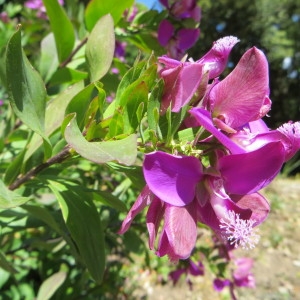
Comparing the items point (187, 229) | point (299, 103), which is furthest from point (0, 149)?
point (299, 103)

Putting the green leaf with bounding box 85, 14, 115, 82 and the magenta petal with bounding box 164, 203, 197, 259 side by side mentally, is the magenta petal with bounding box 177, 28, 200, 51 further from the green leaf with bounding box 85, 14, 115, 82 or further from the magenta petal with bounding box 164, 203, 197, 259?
the magenta petal with bounding box 164, 203, 197, 259

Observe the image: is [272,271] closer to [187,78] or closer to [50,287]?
[50,287]

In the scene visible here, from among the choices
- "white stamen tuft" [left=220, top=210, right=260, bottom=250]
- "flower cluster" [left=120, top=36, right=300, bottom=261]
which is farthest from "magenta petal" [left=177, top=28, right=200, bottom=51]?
"white stamen tuft" [left=220, top=210, right=260, bottom=250]

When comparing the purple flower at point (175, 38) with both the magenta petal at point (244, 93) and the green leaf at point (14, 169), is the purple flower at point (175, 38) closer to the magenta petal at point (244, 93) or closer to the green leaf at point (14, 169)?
the green leaf at point (14, 169)

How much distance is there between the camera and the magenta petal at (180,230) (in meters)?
0.52

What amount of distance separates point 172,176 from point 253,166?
9cm

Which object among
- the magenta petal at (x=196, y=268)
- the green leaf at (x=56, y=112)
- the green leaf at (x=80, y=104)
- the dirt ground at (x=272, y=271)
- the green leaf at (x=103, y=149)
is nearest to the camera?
the green leaf at (x=103, y=149)

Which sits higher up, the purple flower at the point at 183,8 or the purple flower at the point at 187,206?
the purple flower at the point at 187,206

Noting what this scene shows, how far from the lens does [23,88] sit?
2.13 feet

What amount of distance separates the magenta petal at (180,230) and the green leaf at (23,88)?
0.26m

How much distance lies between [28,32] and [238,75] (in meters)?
1.47

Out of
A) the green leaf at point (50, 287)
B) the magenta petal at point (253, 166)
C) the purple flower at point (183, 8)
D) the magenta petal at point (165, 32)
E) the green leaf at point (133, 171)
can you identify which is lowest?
the green leaf at point (50, 287)

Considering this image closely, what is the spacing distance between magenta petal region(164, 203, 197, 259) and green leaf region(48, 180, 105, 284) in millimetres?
236

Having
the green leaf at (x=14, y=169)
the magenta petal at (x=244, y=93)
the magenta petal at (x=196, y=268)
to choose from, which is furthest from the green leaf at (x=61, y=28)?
the magenta petal at (x=196, y=268)
